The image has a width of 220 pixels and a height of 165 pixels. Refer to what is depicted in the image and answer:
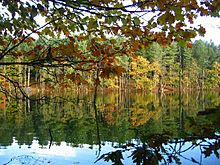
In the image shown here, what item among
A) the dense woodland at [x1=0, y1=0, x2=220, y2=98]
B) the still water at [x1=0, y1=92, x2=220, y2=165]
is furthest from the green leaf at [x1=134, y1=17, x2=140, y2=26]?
the still water at [x1=0, y1=92, x2=220, y2=165]

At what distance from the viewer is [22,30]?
437 centimetres

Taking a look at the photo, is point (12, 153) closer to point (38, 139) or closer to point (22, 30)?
point (38, 139)

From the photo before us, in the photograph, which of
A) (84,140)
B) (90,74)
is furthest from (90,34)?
(84,140)

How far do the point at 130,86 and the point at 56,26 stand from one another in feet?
255

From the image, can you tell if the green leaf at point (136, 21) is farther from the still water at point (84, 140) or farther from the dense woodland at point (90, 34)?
the still water at point (84, 140)

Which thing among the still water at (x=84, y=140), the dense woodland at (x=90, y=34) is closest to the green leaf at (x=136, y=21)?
the dense woodland at (x=90, y=34)

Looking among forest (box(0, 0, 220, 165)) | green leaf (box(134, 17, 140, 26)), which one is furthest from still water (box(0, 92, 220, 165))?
green leaf (box(134, 17, 140, 26))

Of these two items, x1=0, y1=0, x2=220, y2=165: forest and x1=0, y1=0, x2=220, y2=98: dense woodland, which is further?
x1=0, y1=0, x2=220, y2=98: dense woodland

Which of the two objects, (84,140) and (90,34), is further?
(84,140)

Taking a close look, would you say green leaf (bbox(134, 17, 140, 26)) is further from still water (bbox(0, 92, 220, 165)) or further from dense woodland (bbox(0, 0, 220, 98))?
still water (bbox(0, 92, 220, 165))

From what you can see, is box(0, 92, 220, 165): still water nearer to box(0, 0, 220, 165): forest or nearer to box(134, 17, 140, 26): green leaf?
box(0, 0, 220, 165): forest

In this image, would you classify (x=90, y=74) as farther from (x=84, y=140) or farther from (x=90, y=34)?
(x=84, y=140)

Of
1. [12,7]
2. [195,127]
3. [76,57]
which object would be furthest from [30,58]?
[195,127]

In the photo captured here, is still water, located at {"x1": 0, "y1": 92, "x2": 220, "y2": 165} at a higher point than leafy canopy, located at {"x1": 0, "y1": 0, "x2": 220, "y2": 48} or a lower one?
lower
